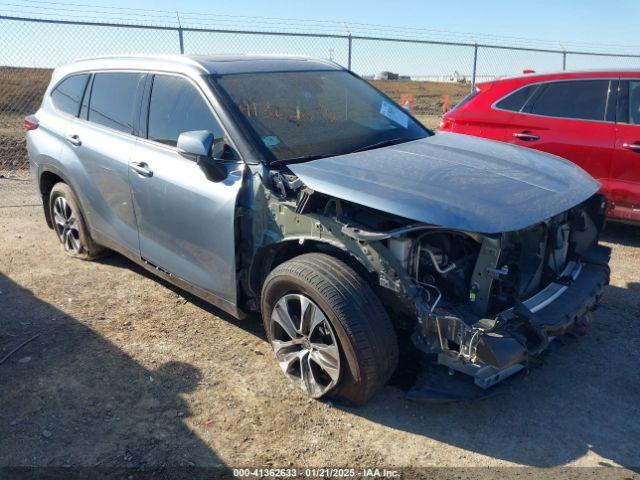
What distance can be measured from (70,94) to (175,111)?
1834 mm

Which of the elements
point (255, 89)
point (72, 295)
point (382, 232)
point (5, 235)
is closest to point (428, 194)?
point (382, 232)

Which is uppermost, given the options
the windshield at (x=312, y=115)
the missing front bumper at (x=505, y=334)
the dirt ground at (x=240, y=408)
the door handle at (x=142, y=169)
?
the windshield at (x=312, y=115)

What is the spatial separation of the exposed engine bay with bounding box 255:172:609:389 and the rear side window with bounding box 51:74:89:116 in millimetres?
2701

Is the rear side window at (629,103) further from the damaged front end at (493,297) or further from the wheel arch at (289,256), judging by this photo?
the wheel arch at (289,256)

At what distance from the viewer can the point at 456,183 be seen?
10.4ft

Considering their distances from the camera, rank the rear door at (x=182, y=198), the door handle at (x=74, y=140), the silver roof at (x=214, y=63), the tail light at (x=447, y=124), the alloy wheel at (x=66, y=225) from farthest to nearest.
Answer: the tail light at (x=447, y=124) → the alloy wheel at (x=66, y=225) → the door handle at (x=74, y=140) → the silver roof at (x=214, y=63) → the rear door at (x=182, y=198)

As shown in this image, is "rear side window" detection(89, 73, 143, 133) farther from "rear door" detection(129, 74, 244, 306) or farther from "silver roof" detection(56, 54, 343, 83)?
"rear door" detection(129, 74, 244, 306)

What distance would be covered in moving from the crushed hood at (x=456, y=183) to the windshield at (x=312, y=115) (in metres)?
0.22

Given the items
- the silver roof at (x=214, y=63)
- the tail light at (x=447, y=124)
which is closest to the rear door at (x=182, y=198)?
the silver roof at (x=214, y=63)

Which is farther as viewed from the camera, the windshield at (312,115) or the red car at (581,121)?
the red car at (581,121)

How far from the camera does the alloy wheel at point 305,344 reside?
10.6ft

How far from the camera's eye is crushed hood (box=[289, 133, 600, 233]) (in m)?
2.86

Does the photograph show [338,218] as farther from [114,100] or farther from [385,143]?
[114,100]

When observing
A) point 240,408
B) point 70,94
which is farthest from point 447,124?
point 240,408
